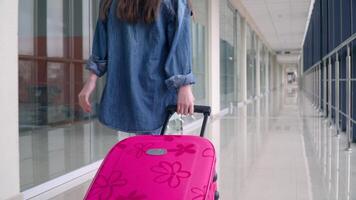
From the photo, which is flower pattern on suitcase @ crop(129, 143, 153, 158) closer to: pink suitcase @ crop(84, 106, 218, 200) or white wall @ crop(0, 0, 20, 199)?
pink suitcase @ crop(84, 106, 218, 200)

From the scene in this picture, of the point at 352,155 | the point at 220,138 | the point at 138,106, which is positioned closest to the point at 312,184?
the point at 352,155

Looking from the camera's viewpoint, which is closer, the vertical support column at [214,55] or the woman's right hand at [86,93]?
the woman's right hand at [86,93]

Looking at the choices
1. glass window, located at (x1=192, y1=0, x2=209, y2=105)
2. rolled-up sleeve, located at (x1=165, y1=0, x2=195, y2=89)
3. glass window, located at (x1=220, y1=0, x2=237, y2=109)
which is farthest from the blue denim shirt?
glass window, located at (x1=220, y1=0, x2=237, y2=109)

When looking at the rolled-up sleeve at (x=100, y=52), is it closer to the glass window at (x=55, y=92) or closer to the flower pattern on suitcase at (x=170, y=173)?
the flower pattern on suitcase at (x=170, y=173)

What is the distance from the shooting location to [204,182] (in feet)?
3.94

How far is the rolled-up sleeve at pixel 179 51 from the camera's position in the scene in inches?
55.6

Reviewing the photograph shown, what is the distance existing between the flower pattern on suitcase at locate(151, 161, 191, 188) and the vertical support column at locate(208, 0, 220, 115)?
26.2 feet

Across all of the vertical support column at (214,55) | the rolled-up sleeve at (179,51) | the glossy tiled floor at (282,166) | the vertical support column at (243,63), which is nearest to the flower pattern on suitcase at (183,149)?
the rolled-up sleeve at (179,51)

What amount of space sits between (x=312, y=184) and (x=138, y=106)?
2.29 meters

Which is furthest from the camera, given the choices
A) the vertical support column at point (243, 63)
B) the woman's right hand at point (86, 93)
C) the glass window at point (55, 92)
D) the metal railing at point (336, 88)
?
the vertical support column at point (243, 63)

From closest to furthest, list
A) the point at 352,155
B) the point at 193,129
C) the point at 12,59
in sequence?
the point at 12,59
the point at 352,155
the point at 193,129

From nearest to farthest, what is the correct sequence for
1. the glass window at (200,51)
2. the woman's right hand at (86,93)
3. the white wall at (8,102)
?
the woman's right hand at (86,93) → the white wall at (8,102) → the glass window at (200,51)

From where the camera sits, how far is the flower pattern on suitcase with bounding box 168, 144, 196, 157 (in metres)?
1.28

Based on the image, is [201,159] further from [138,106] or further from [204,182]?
[138,106]
